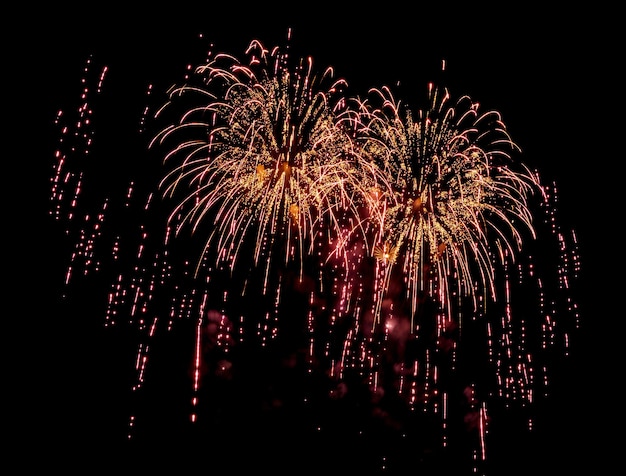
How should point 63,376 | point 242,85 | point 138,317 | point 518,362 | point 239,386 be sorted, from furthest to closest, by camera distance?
point 518,362
point 239,386
point 138,317
point 63,376
point 242,85

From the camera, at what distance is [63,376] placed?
1248 centimetres

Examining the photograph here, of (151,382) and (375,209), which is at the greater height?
(375,209)

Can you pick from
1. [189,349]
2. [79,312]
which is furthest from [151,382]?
[79,312]

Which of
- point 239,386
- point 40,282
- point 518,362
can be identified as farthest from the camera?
point 518,362

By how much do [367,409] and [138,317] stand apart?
8.63m

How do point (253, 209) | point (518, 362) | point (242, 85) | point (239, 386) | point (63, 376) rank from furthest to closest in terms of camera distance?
point (518, 362), point (239, 386), point (63, 376), point (253, 209), point (242, 85)

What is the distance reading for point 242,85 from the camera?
8797mm

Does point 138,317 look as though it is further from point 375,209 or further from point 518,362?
point 518,362

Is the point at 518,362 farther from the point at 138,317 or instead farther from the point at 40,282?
the point at 40,282

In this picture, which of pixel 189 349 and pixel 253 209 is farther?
pixel 189 349

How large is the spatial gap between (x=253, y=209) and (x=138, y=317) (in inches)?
270

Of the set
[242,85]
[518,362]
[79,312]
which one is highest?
[242,85]

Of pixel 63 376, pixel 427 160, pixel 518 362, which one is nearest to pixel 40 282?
Answer: pixel 63 376

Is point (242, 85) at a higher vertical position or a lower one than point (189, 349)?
higher
